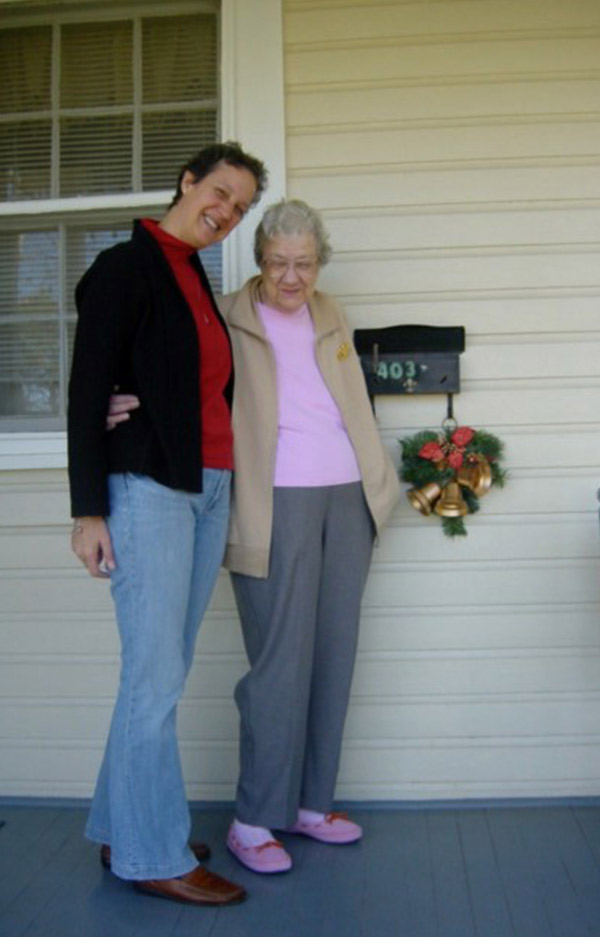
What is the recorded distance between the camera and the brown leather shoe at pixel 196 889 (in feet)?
8.64

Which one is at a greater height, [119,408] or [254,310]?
[254,310]

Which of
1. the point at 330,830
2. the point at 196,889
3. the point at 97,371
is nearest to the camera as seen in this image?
the point at 97,371

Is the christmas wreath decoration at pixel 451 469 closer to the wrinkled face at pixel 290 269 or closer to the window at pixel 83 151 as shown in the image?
the wrinkled face at pixel 290 269

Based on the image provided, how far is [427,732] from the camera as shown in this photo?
10.8 ft

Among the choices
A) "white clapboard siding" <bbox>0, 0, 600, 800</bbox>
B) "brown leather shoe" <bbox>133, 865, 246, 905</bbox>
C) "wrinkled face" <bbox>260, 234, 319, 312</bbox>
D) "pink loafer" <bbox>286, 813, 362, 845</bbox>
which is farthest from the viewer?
"white clapboard siding" <bbox>0, 0, 600, 800</bbox>

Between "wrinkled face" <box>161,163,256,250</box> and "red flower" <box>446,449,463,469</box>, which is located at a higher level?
"wrinkled face" <box>161,163,256,250</box>

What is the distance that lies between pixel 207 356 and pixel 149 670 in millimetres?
761

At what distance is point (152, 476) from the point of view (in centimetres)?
252

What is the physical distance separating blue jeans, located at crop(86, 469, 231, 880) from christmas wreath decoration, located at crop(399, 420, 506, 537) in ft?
2.47

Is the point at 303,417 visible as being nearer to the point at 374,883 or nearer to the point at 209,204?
the point at 209,204

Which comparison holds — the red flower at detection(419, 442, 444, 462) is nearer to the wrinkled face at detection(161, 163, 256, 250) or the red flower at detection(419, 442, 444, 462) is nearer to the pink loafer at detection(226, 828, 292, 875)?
the wrinkled face at detection(161, 163, 256, 250)

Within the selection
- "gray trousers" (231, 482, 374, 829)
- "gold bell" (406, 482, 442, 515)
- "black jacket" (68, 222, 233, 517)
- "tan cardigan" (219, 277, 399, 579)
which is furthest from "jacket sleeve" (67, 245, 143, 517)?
"gold bell" (406, 482, 442, 515)

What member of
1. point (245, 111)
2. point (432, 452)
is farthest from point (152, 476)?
point (245, 111)

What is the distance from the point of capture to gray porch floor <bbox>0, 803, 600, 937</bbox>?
2559 millimetres
